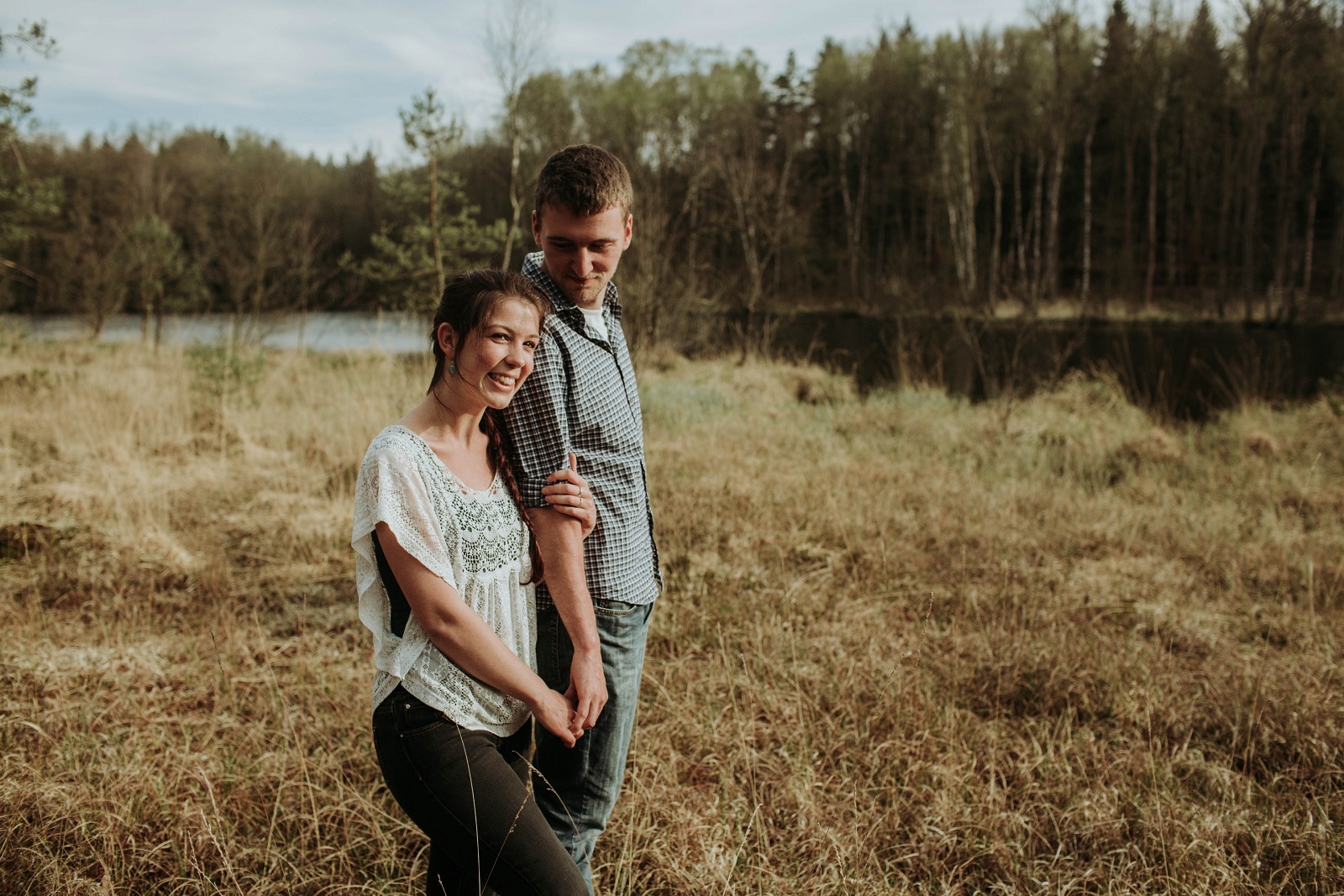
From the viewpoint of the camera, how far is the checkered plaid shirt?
1.41m

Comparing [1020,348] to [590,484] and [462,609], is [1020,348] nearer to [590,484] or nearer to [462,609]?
[590,484]

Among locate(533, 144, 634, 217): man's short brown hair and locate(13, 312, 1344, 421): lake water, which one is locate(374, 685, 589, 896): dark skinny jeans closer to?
locate(533, 144, 634, 217): man's short brown hair

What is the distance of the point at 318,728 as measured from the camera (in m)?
2.61

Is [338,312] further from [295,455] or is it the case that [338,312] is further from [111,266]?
[295,455]

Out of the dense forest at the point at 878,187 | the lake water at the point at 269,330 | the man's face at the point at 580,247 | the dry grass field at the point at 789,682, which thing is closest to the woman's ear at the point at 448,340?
the man's face at the point at 580,247

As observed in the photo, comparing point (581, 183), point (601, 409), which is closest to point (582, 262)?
point (581, 183)

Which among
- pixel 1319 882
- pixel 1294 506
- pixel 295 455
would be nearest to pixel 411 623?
pixel 1319 882

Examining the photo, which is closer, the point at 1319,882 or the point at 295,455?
the point at 1319,882

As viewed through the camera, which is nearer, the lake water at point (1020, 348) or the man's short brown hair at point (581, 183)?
the man's short brown hair at point (581, 183)

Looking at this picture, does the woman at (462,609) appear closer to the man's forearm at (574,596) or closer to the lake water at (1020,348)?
the man's forearm at (574,596)

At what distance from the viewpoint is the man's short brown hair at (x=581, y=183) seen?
4.64 feet

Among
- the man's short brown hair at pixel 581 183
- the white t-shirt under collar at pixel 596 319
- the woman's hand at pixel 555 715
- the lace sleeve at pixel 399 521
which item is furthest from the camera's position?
the white t-shirt under collar at pixel 596 319

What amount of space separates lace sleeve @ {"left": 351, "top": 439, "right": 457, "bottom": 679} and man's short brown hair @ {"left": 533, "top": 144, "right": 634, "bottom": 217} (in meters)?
0.53

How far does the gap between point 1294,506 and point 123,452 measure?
837 cm
